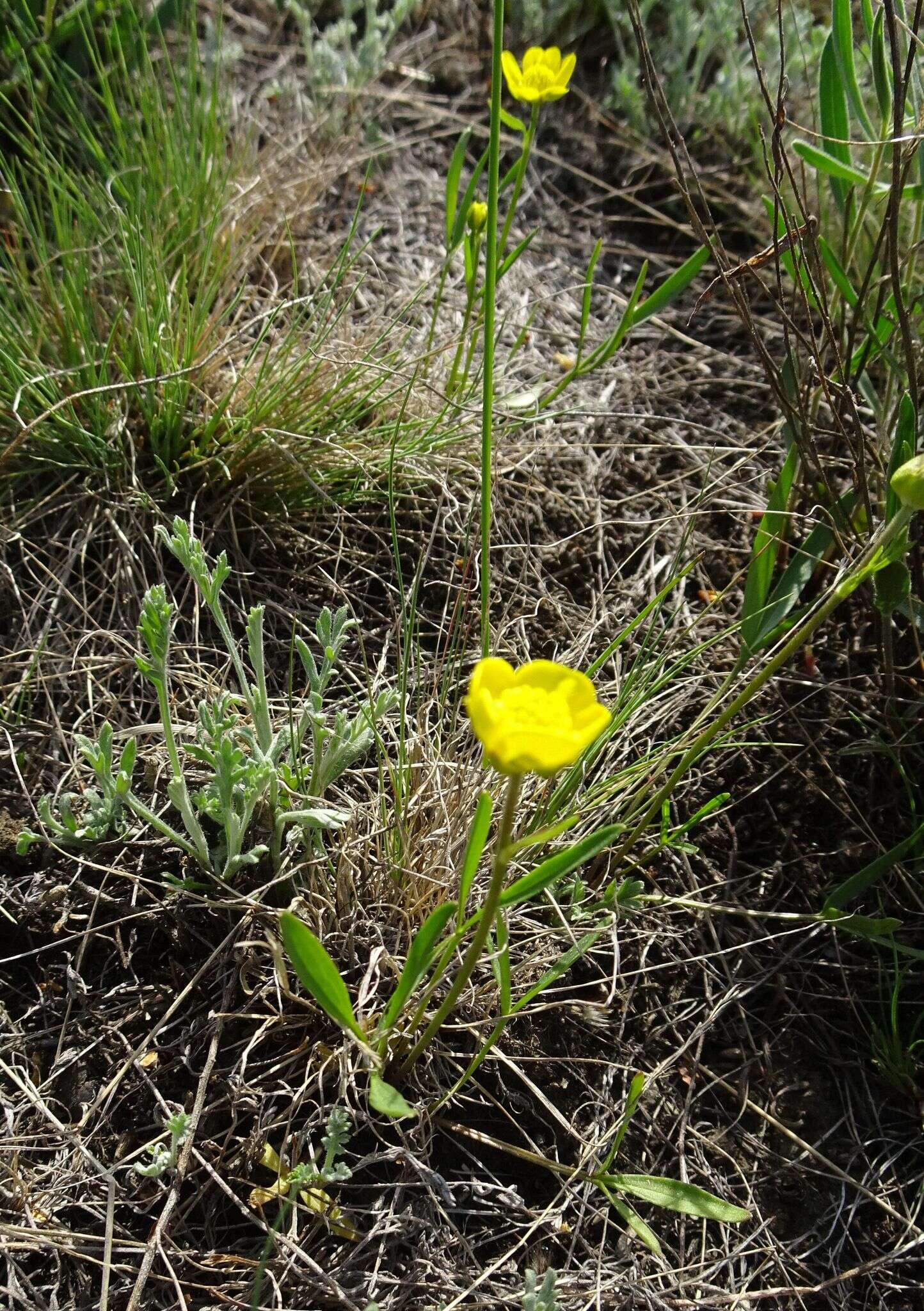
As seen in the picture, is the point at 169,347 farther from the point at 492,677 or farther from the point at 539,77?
the point at 492,677

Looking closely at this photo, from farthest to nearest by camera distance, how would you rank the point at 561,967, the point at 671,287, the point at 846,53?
the point at 671,287, the point at 846,53, the point at 561,967

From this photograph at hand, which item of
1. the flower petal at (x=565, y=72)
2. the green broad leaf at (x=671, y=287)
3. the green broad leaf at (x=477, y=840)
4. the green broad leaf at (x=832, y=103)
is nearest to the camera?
the green broad leaf at (x=477, y=840)

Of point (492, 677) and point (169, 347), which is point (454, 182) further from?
point (492, 677)

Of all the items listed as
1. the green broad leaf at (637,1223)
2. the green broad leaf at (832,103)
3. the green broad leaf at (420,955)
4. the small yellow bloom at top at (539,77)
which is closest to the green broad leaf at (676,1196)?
the green broad leaf at (637,1223)

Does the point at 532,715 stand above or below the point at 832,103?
below

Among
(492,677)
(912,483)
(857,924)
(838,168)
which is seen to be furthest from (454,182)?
(857,924)

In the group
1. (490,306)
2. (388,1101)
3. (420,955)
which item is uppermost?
(490,306)

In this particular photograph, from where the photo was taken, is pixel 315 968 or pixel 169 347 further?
pixel 169 347

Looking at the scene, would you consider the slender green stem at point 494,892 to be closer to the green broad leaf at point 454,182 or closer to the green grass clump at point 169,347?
the green grass clump at point 169,347

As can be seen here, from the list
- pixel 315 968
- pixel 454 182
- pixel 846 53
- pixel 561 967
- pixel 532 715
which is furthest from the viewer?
pixel 454 182
